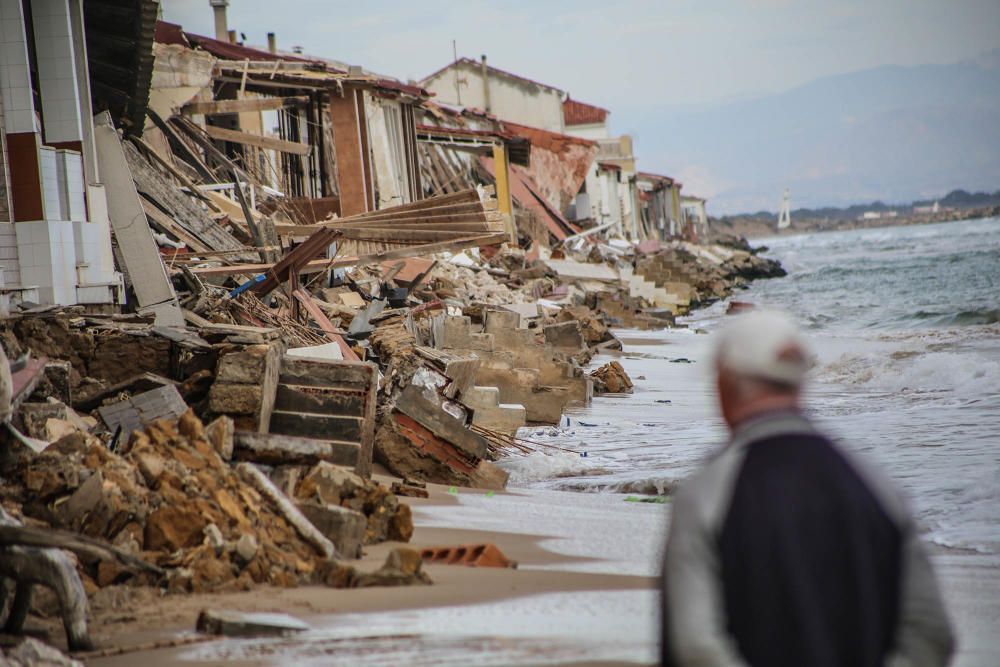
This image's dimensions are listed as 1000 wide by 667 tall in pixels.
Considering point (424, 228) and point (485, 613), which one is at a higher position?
point (424, 228)

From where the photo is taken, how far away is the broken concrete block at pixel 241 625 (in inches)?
199

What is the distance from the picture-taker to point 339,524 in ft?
21.6

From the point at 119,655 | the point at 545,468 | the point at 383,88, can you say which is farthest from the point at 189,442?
the point at 383,88

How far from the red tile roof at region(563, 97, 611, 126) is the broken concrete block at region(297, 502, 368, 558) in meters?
71.2

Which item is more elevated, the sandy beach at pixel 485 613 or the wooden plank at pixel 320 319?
the wooden plank at pixel 320 319

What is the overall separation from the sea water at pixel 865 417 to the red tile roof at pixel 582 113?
1794 inches

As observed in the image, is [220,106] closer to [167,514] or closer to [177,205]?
[177,205]

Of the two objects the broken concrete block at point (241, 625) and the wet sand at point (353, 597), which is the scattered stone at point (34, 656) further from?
the broken concrete block at point (241, 625)

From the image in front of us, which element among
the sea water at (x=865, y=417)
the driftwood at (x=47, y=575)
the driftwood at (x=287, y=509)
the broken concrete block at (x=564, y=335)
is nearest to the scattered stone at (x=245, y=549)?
the driftwood at (x=287, y=509)

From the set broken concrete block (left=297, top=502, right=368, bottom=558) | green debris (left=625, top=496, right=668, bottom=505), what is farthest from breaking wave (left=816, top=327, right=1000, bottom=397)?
broken concrete block (left=297, top=502, right=368, bottom=558)

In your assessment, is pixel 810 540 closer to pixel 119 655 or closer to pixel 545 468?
pixel 119 655

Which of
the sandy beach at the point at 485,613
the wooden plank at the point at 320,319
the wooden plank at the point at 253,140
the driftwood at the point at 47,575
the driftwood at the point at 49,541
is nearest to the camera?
the driftwood at the point at 49,541

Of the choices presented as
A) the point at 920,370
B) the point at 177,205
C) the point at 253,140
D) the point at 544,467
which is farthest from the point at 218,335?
the point at 920,370

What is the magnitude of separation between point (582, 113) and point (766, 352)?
76291mm
